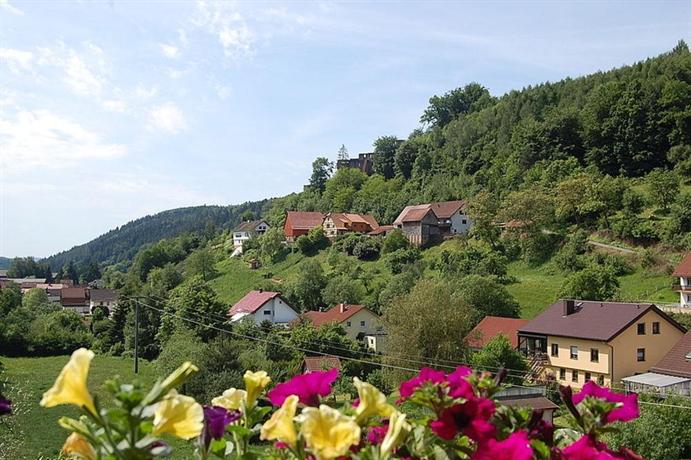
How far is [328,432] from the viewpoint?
106 cm

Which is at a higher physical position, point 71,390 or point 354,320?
point 71,390

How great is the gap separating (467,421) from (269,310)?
44221 mm

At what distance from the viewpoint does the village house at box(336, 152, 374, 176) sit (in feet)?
349

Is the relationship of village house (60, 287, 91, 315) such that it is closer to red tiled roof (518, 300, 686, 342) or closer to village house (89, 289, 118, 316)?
village house (89, 289, 118, 316)

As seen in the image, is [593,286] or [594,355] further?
[593,286]

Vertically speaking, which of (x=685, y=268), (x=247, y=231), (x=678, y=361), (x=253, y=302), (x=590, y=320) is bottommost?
(x=678, y=361)

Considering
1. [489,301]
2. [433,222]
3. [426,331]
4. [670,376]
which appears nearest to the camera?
[670,376]

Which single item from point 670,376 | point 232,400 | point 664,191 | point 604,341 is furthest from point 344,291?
point 232,400

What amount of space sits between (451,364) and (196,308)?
20.1 metres

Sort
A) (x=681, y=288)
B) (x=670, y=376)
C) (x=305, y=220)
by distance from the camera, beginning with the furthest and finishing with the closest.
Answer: (x=305, y=220) → (x=681, y=288) → (x=670, y=376)

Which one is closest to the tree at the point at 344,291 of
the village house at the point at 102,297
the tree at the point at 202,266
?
the tree at the point at 202,266

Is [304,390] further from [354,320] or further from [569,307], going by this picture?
[354,320]

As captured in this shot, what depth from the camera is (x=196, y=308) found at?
39.9 metres

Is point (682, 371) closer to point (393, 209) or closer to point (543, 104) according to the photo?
point (393, 209)
